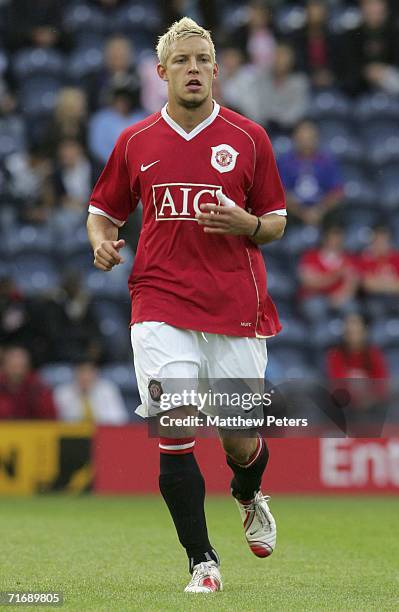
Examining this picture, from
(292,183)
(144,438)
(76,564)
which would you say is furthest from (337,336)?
(76,564)

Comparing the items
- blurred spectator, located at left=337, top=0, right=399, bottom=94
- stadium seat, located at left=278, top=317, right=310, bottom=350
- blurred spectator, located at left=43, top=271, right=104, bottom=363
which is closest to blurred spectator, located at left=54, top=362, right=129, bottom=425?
blurred spectator, located at left=43, top=271, right=104, bottom=363

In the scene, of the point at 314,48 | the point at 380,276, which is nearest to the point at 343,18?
the point at 314,48

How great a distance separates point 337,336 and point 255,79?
334cm

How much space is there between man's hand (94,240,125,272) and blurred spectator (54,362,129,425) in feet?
21.0

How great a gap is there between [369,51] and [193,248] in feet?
34.8

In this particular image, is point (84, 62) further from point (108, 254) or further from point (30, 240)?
point (108, 254)

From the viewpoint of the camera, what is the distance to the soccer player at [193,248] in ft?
18.4

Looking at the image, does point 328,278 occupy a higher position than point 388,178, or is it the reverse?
point 388,178

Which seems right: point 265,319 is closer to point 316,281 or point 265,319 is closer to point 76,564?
point 76,564

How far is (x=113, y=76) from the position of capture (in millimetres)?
14312

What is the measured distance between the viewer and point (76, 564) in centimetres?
645

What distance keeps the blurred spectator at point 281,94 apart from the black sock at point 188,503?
31.8 feet

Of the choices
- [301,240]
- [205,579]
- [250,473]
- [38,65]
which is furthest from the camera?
[38,65]

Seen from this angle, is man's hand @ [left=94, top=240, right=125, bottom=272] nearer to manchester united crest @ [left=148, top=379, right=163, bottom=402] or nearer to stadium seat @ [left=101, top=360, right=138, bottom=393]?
manchester united crest @ [left=148, top=379, right=163, bottom=402]
